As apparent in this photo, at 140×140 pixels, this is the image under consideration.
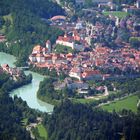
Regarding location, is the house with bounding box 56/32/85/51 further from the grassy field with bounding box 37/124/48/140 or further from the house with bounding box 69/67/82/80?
the grassy field with bounding box 37/124/48/140

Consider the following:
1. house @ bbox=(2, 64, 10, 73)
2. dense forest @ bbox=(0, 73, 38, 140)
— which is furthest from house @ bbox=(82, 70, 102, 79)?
dense forest @ bbox=(0, 73, 38, 140)

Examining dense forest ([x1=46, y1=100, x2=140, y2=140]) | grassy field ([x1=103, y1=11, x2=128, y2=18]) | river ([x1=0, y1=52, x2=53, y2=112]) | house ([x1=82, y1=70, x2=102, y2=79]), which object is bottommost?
grassy field ([x1=103, y1=11, x2=128, y2=18])

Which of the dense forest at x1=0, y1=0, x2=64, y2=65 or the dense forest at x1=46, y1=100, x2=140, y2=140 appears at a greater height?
the dense forest at x1=46, y1=100, x2=140, y2=140

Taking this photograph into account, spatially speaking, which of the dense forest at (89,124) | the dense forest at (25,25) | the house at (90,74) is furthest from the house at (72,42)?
the dense forest at (89,124)

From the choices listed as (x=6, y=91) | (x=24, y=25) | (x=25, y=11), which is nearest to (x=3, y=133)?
(x=6, y=91)

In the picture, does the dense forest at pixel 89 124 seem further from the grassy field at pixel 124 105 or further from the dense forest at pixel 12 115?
the grassy field at pixel 124 105

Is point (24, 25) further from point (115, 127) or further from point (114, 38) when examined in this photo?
point (115, 127)
